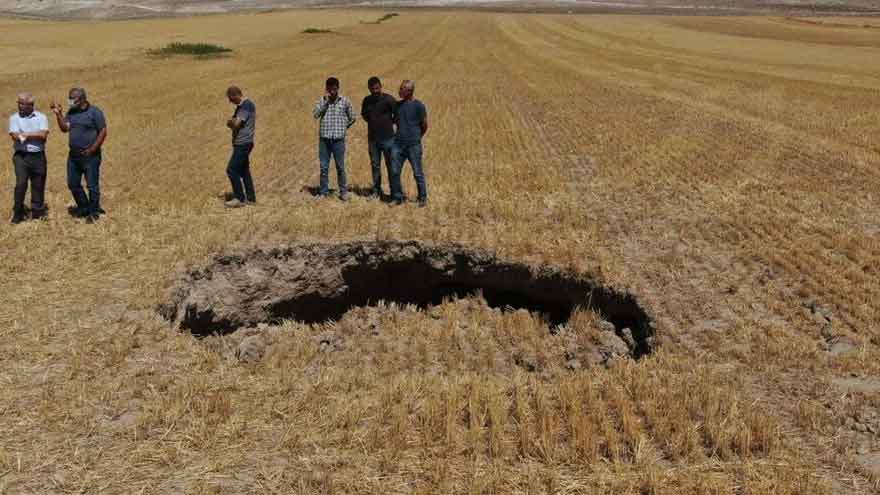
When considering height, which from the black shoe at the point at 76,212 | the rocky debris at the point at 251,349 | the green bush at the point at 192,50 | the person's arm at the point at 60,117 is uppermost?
the green bush at the point at 192,50

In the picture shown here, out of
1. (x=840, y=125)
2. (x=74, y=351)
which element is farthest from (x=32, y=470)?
(x=840, y=125)

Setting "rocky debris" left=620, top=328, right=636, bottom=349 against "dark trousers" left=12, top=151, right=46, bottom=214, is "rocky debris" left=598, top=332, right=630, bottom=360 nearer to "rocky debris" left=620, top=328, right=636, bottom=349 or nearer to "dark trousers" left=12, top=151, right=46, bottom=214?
"rocky debris" left=620, top=328, right=636, bottom=349

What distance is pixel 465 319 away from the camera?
867cm

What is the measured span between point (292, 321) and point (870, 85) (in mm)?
30602

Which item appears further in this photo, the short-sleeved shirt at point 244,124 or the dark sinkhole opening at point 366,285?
the short-sleeved shirt at point 244,124

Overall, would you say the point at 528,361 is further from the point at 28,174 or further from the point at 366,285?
the point at 28,174

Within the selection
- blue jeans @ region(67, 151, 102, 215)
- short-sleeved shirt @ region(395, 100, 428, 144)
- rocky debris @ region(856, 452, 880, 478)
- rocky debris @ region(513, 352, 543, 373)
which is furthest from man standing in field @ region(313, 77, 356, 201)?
rocky debris @ region(856, 452, 880, 478)

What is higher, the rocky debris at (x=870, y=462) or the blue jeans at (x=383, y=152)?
the blue jeans at (x=383, y=152)

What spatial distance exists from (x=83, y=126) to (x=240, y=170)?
2.34 meters

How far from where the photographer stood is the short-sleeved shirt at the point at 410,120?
415 inches

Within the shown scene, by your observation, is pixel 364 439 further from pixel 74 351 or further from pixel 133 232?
pixel 133 232

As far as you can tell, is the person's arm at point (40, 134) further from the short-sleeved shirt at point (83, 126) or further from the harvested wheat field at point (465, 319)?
the harvested wheat field at point (465, 319)

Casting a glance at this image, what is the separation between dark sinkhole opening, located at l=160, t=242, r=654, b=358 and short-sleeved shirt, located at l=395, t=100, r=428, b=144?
2202 millimetres

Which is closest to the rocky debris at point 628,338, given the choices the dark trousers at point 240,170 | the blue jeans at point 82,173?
the dark trousers at point 240,170
